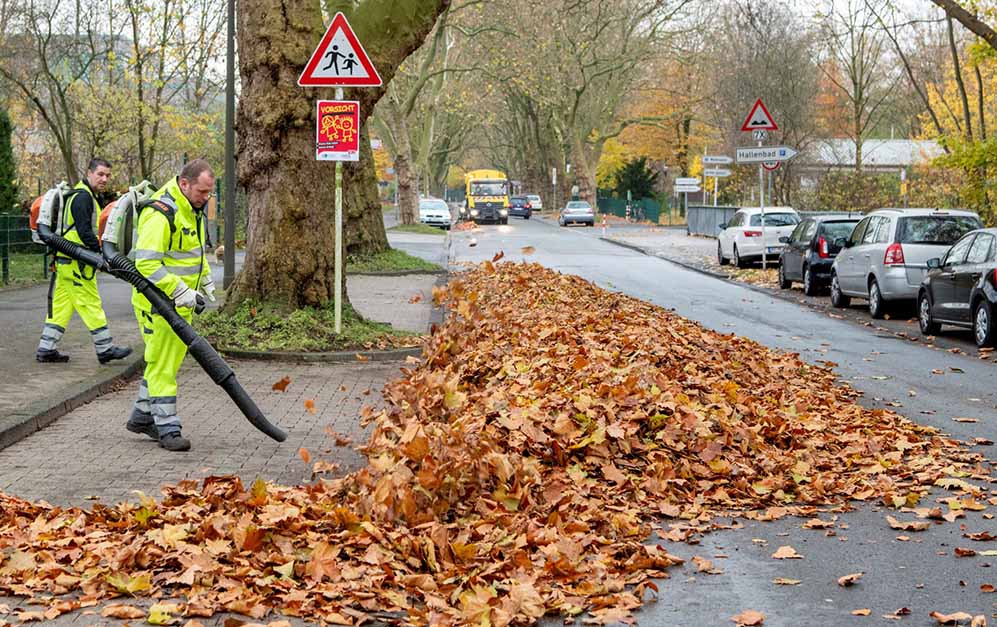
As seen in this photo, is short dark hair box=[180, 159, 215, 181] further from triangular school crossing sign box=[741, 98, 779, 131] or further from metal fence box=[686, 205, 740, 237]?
metal fence box=[686, 205, 740, 237]

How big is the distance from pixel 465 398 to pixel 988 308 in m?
9.43

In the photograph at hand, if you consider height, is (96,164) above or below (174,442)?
above

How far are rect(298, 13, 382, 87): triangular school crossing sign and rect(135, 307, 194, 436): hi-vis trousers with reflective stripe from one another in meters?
4.86

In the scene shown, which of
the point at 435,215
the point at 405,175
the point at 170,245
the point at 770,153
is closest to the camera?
the point at 170,245

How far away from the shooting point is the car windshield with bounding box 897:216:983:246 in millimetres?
20766

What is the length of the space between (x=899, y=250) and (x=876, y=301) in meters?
0.88

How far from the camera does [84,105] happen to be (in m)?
40.3

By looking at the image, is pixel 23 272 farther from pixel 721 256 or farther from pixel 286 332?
pixel 721 256

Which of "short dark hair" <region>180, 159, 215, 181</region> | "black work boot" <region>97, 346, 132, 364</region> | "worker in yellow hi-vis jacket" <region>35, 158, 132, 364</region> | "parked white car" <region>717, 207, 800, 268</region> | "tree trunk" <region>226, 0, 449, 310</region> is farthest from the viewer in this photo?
"parked white car" <region>717, 207, 800, 268</region>

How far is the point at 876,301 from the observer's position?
20953 millimetres

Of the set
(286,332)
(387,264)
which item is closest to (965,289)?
(286,332)

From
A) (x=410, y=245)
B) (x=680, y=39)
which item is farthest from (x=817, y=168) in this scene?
(x=680, y=39)

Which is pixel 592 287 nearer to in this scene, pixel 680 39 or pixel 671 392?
pixel 671 392

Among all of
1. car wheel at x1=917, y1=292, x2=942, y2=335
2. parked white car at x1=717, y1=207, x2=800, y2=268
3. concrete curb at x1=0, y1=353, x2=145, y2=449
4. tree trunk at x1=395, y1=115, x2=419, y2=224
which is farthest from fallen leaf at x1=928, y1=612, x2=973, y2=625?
tree trunk at x1=395, y1=115, x2=419, y2=224
